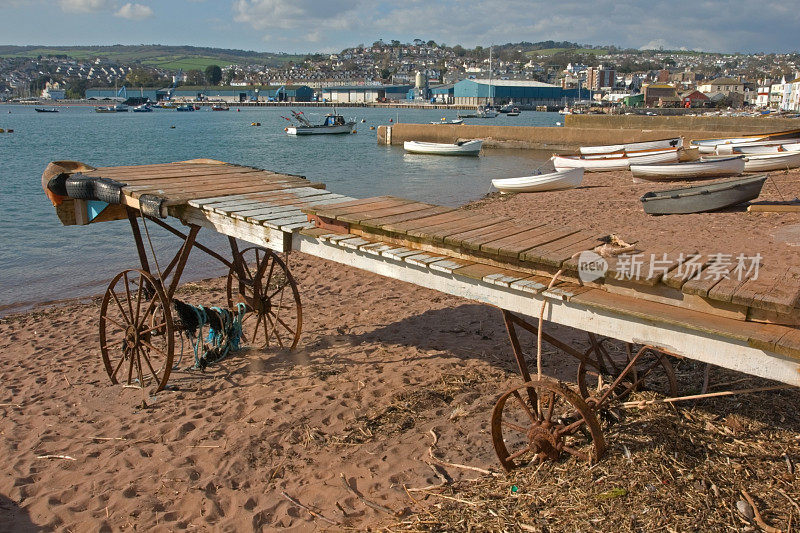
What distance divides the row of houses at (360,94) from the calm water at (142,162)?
89.8 metres

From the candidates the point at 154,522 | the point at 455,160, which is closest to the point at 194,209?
the point at 154,522

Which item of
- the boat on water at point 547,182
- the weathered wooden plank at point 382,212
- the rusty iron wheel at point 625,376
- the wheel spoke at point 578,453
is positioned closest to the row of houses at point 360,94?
the boat on water at point 547,182

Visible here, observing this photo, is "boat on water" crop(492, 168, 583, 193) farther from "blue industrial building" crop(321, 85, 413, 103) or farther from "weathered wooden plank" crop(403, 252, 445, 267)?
"blue industrial building" crop(321, 85, 413, 103)

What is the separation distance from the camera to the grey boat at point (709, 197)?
51.8 feet

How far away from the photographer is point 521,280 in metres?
4.52

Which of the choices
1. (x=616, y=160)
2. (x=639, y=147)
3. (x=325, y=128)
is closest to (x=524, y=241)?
(x=616, y=160)

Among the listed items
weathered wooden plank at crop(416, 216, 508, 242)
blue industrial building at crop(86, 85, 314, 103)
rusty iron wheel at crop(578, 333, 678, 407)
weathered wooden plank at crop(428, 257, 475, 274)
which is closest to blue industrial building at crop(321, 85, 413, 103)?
blue industrial building at crop(86, 85, 314, 103)

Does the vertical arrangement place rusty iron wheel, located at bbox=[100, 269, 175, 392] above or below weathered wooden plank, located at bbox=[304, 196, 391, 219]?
below

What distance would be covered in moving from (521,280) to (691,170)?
20214 mm

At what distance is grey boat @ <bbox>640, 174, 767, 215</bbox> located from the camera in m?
15.8

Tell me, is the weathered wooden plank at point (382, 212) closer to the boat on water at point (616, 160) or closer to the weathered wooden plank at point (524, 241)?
the weathered wooden plank at point (524, 241)

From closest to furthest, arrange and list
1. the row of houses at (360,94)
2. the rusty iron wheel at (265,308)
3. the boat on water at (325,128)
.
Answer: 1. the rusty iron wheel at (265,308)
2. the boat on water at (325,128)
3. the row of houses at (360,94)

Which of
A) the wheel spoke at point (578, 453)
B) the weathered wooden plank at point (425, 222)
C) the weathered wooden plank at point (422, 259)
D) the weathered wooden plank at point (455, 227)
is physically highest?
the weathered wooden plank at point (425, 222)

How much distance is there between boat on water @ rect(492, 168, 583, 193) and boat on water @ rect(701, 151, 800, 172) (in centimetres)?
444
